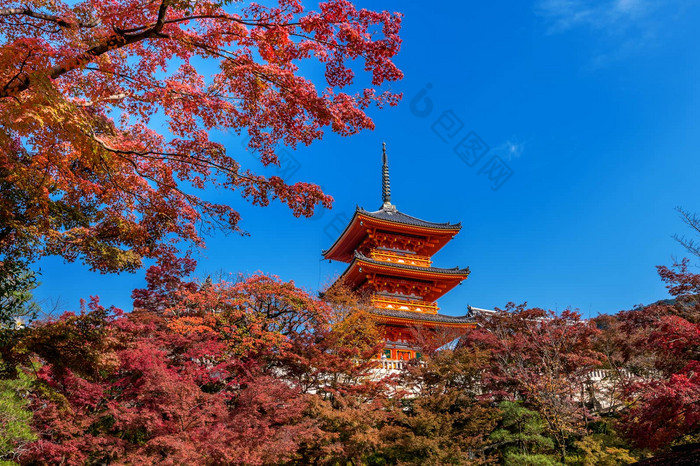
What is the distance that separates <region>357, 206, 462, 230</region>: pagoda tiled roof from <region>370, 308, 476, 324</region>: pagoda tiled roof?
4.62m

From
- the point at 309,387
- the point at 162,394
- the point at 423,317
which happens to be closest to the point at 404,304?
the point at 423,317

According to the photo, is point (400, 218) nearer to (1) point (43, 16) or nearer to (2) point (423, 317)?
(2) point (423, 317)

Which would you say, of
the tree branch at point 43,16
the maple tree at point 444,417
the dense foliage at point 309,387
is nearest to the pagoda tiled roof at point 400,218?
the dense foliage at point 309,387

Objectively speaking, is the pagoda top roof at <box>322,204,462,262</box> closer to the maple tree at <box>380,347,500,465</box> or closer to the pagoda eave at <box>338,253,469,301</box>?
the pagoda eave at <box>338,253,469,301</box>

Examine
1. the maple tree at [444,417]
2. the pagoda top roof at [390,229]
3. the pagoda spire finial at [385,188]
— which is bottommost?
the maple tree at [444,417]

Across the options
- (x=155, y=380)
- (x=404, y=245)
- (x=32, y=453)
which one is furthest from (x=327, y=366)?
(x=404, y=245)

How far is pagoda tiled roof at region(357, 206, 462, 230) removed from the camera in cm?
2100

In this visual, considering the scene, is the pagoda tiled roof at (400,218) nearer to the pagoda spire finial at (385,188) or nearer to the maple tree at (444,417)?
the pagoda spire finial at (385,188)

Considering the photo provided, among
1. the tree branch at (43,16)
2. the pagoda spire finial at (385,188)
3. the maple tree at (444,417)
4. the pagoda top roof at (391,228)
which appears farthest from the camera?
the pagoda spire finial at (385,188)

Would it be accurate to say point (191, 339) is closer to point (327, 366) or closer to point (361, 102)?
point (327, 366)

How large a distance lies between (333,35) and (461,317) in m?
16.9

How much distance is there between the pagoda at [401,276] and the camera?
18.0 metres

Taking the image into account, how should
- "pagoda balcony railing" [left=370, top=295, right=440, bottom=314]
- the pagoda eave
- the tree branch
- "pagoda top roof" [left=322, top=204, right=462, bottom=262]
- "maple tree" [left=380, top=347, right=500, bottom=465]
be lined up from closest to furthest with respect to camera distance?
the tree branch, "maple tree" [left=380, top=347, right=500, bottom=465], "pagoda balcony railing" [left=370, top=295, right=440, bottom=314], the pagoda eave, "pagoda top roof" [left=322, top=204, right=462, bottom=262]

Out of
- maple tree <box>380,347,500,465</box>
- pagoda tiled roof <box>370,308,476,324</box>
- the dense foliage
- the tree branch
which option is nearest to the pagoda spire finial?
pagoda tiled roof <box>370,308,476,324</box>
